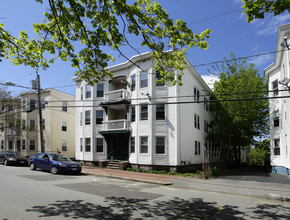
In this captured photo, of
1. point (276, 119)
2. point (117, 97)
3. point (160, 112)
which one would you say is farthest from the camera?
point (117, 97)

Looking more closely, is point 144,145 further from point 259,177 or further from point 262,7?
point 262,7

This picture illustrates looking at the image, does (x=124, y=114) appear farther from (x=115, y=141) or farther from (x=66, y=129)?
(x=66, y=129)

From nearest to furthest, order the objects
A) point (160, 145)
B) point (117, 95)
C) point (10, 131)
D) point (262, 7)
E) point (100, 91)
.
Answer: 1. point (262, 7)
2. point (160, 145)
3. point (117, 95)
4. point (100, 91)
5. point (10, 131)

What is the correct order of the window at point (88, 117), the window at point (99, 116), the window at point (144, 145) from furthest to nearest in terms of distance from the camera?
the window at point (88, 117)
the window at point (99, 116)
the window at point (144, 145)

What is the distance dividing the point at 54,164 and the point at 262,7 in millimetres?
14532

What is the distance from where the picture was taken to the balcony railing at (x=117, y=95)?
20953 mm

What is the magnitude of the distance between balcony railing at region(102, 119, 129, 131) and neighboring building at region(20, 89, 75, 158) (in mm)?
11826

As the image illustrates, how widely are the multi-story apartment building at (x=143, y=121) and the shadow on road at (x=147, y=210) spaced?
338 inches

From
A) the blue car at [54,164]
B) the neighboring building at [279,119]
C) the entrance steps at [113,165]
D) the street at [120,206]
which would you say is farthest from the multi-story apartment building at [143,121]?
the street at [120,206]

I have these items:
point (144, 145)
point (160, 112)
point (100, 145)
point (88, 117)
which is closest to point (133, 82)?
point (160, 112)

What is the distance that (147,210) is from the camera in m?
6.72

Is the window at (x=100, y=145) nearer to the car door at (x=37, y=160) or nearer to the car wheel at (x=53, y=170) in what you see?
the car door at (x=37, y=160)

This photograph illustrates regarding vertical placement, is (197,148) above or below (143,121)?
below

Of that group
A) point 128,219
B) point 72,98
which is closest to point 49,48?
point 128,219
